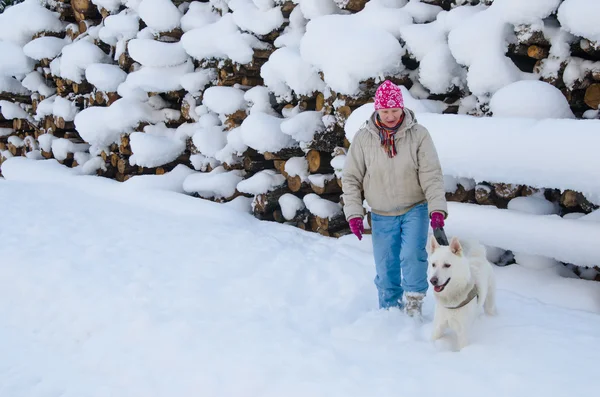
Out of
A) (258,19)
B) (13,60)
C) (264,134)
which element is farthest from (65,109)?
(264,134)

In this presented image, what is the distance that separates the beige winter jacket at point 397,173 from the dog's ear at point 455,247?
350 millimetres

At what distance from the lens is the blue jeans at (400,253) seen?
11.4ft

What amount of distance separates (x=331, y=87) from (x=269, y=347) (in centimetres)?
288

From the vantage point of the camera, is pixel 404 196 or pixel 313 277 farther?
pixel 313 277

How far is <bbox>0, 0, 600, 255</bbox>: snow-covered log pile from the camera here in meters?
3.84

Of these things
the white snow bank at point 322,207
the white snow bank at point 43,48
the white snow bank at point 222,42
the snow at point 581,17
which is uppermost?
the white snow bank at point 43,48

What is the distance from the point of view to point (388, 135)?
133 inches

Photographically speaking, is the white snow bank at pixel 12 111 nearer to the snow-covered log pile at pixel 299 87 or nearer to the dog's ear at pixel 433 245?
the snow-covered log pile at pixel 299 87

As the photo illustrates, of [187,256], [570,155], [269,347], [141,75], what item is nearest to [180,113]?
[141,75]

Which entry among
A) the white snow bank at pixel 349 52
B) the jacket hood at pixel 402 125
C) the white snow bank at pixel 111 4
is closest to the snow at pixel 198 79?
the white snow bank at pixel 349 52

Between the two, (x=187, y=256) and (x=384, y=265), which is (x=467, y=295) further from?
(x=187, y=256)

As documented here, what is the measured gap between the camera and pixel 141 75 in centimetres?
739

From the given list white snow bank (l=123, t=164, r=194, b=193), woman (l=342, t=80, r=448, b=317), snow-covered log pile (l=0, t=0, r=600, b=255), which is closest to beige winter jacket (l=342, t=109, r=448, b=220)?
woman (l=342, t=80, r=448, b=317)

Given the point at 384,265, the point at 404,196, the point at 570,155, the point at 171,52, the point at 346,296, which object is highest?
the point at 171,52
